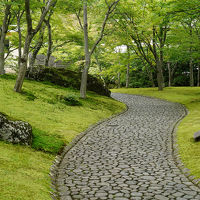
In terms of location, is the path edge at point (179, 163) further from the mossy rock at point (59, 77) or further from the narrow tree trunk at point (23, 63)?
the mossy rock at point (59, 77)

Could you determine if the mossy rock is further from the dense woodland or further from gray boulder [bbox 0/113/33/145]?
gray boulder [bbox 0/113/33/145]

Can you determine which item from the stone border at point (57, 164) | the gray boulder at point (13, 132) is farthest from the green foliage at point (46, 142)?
the gray boulder at point (13, 132)

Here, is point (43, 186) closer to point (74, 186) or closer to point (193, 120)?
point (74, 186)

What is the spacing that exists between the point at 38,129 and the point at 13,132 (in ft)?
8.45

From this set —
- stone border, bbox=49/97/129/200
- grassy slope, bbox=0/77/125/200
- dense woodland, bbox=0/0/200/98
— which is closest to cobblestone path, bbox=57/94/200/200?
stone border, bbox=49/97/129/200

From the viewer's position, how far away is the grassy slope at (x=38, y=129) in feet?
19.4

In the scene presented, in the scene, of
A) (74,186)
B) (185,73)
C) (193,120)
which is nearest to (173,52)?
(193,120)

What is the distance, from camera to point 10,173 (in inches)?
253

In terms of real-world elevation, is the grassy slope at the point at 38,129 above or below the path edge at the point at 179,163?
above

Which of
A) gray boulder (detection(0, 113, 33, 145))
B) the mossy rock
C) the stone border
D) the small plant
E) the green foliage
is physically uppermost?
the mossy rock

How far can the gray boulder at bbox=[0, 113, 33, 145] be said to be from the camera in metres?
8.72

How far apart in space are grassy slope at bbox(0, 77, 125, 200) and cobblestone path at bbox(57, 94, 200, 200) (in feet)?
2.24

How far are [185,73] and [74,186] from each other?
1876 inches

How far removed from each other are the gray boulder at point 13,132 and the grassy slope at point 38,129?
1.09 feet
